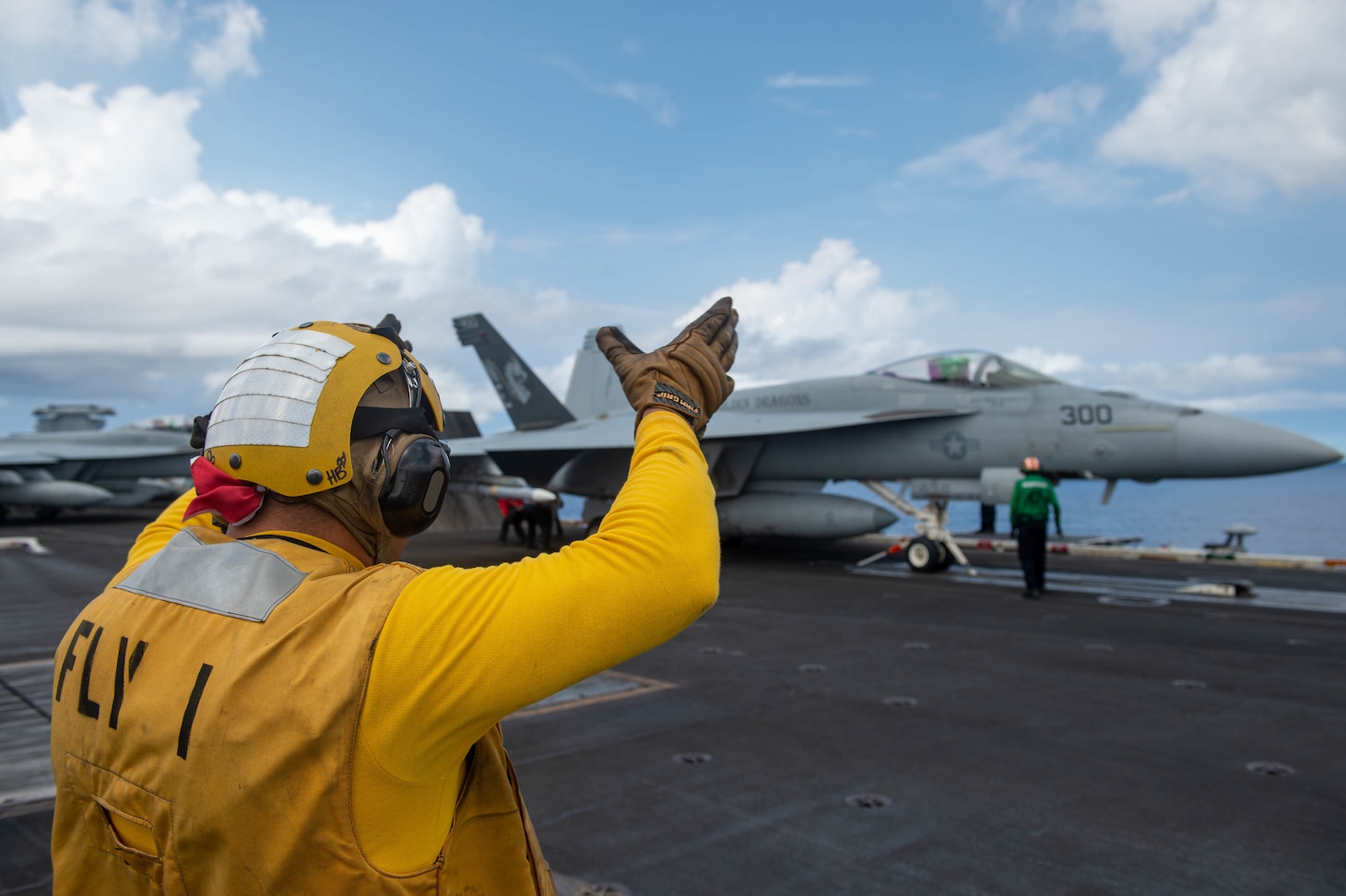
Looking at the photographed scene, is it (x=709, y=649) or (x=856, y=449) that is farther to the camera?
(x=856, y=449)

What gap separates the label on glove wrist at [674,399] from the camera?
1.36 m

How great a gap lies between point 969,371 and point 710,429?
3.71m

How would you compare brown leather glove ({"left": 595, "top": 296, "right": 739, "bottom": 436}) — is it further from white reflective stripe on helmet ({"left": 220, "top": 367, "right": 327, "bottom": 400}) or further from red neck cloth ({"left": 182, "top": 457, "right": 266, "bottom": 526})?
red neck cloth ({"left": 182, "top": 457, "right": 266, "bottom": 526})

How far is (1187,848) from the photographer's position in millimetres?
3066

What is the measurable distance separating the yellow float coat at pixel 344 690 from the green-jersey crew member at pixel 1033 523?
29.6ft

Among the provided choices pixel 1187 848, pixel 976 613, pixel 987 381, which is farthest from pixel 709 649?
pixel 987 381

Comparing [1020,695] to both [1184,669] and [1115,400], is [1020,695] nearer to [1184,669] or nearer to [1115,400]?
[1184,669]

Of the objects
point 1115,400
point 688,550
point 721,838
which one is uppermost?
point 1115,400

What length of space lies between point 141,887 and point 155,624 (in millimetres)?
400

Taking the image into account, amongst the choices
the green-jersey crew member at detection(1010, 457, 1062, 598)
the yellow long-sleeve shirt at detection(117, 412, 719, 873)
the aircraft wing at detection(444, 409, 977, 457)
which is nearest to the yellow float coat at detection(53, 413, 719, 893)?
the yellow long-sleeve shirt at detection(117, 412, 719, 873)

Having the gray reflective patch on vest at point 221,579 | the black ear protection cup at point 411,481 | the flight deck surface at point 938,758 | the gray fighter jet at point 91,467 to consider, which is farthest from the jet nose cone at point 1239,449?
the gray fighter jet at point 91,467

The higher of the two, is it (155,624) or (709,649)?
(155,624)

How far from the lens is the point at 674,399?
4.48ft

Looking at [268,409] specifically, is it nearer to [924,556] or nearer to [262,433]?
[262,433]
